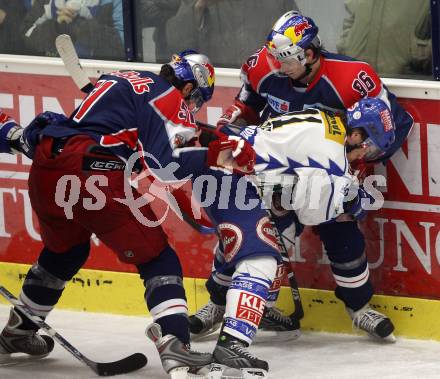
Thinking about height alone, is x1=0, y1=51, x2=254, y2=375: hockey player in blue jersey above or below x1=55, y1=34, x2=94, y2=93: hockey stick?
below

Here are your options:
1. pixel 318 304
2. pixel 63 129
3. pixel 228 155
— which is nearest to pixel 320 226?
pixel 318 304

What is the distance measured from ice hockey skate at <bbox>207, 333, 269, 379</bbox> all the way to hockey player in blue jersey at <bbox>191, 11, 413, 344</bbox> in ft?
2.09

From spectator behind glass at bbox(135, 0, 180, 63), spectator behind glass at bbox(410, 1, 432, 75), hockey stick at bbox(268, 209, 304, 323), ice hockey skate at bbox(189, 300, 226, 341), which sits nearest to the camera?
spectator behind glass at bbox(410, 1, 432, 75)

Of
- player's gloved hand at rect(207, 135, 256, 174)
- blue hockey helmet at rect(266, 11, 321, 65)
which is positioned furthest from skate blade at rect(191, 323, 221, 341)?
blue hockey helmet at rect(266, 11, 321, 65)

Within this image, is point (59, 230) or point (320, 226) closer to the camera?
point (59, 230)

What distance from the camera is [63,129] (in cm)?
459

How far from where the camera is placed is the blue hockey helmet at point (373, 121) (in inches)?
190

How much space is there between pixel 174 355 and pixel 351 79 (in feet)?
3.94

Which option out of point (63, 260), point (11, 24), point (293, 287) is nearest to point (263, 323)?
point (293, 287)

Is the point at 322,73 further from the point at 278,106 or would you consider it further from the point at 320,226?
the point at 320,226

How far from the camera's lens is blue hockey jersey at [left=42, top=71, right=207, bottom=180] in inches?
179

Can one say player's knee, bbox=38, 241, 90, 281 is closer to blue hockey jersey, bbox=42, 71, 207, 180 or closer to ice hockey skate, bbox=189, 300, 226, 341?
blue hockey jersey, bbox=42, 71, 207, 180

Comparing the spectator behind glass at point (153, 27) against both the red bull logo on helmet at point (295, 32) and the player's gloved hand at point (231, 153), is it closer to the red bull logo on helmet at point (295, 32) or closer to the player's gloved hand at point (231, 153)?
the red bull logo on helmet at point (295, 32)

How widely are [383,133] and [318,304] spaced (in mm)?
830
